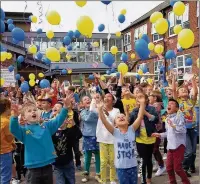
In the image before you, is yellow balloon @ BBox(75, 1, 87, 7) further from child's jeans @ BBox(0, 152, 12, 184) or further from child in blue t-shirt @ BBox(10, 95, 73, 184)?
child's jeans @ BBox(0, 152, 12, 184)

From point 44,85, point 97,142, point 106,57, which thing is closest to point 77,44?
point 44,85

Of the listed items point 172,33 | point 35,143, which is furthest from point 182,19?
point 35,143

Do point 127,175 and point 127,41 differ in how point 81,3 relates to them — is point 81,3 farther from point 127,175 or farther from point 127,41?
point 127,41

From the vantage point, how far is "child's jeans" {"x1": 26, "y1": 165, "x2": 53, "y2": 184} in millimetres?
3602

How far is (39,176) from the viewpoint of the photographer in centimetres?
361

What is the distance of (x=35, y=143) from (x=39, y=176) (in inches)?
14.8

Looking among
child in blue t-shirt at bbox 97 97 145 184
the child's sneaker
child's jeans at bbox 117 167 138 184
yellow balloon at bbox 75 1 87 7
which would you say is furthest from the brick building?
child's jeans at bbox 117 167 138 184

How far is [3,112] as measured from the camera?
4.51 m

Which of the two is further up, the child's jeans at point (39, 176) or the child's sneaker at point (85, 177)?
the child's jeans at point (39, 176)

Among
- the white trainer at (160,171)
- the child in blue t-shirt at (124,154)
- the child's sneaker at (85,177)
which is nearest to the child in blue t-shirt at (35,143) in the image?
the child in blue t-shirt at (124,154)

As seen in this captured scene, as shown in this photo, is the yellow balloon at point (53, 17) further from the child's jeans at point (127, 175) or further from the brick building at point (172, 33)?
the brick building at point (172, 33)

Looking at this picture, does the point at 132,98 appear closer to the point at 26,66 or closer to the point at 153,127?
the point at 153,127

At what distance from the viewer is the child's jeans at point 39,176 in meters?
3.60

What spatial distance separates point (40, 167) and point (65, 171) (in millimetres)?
786
